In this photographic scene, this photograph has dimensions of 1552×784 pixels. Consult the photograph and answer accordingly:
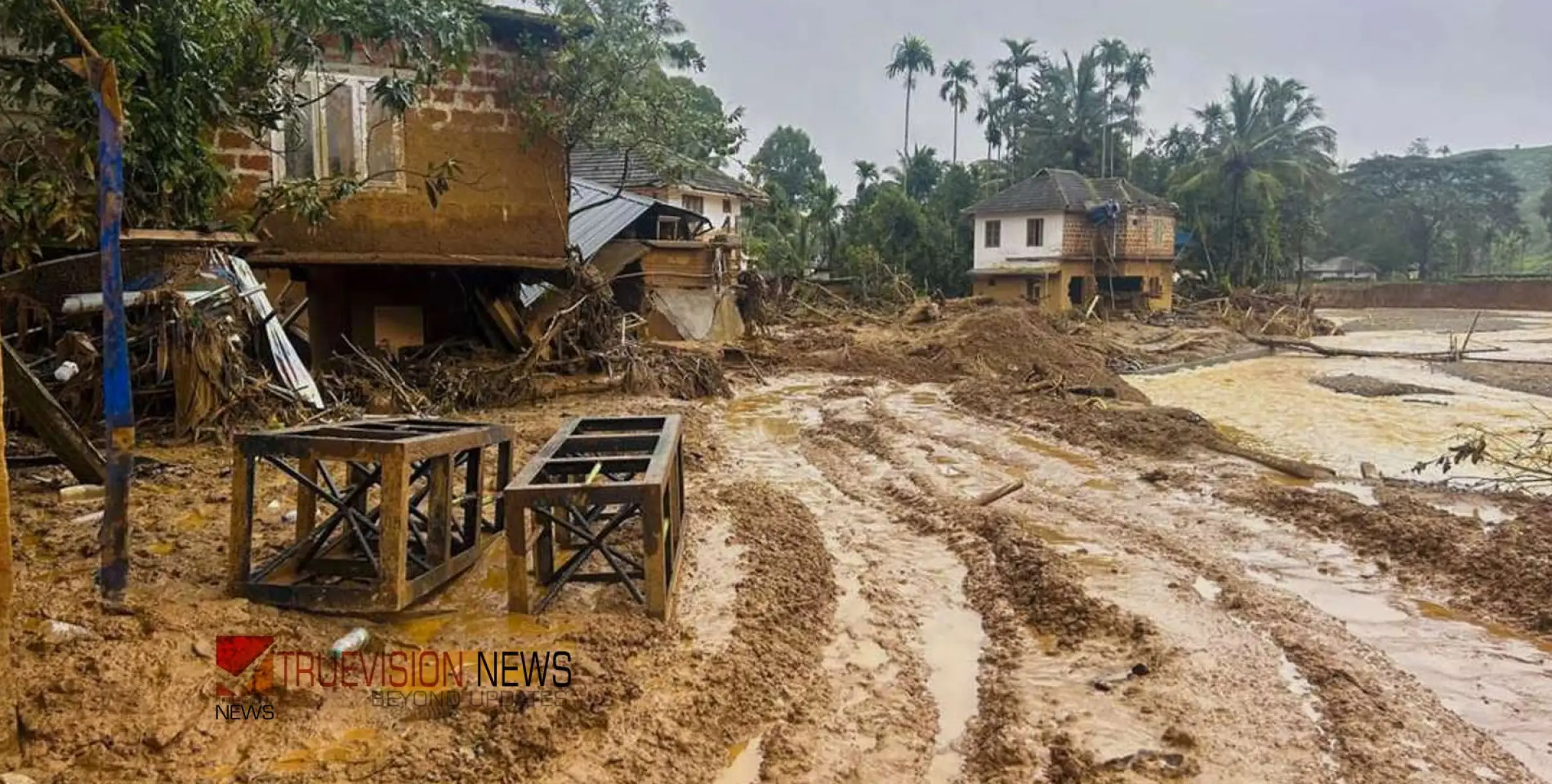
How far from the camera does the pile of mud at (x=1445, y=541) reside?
640 cm

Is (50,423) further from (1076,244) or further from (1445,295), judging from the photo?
(1445,295)

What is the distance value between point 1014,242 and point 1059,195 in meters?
2.62

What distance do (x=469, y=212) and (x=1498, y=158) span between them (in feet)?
243

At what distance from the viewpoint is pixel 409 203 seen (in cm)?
1212

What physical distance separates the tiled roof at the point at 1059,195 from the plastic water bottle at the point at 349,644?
3786cm

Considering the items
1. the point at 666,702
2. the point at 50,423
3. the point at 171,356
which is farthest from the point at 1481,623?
the point at 171,356

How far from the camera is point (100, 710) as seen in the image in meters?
3.59

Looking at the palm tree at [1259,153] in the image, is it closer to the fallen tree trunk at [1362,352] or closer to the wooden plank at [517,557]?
the fallen tree trunk at [1362,352]

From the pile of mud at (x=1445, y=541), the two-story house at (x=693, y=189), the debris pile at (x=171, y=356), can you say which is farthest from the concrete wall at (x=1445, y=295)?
the debris pile at (x=171, y=356)

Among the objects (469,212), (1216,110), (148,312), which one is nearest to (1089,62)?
(1216,110)

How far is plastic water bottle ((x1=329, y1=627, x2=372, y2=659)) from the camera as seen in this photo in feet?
14.1

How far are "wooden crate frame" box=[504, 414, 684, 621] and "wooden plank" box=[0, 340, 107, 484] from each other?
2.47 meters

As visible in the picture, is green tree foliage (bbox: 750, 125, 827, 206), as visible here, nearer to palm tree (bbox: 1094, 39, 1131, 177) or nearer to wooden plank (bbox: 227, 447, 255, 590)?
palm tree (bbox: 1094, 39, 1131, 177)

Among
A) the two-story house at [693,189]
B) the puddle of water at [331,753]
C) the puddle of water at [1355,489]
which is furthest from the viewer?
the two-story house at [693,189]
